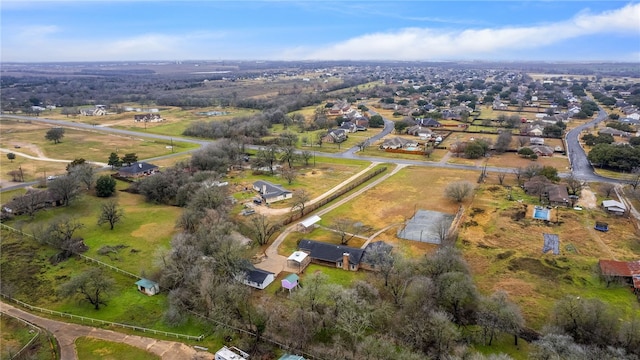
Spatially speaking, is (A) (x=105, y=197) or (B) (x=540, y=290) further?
(A) (x=105, y=197)

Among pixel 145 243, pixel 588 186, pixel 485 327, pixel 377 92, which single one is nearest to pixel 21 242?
pixel 145 243

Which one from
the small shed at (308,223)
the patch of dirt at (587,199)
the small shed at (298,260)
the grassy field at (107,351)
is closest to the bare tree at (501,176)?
the patch of dirt at (587,199)

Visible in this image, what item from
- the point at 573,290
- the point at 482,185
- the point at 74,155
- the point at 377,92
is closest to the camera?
the point at 573,290

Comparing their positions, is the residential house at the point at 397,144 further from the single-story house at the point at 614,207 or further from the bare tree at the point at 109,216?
the bare tree at the point at 109,216

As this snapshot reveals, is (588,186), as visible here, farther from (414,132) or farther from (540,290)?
(414,132)

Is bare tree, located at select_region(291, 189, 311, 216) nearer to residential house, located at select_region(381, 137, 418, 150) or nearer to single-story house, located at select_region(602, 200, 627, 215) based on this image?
residential house, located at select_region(381, 137, 418, 150)
